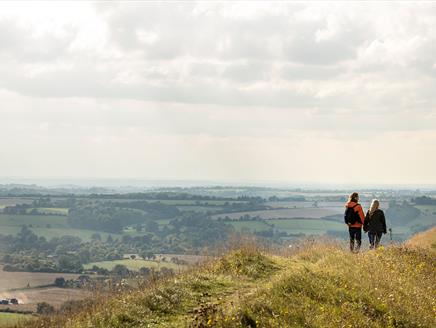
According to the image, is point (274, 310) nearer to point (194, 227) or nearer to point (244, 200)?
point (194, 227)

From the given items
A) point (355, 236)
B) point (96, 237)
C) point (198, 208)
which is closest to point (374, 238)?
point (355, 236)

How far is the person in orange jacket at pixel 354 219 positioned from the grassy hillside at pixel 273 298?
153 inches

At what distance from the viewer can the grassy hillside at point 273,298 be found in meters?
11.3

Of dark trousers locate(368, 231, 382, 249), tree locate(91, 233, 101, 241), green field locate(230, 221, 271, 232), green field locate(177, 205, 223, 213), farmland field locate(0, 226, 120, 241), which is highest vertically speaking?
dark trousers locate(368, 231, 382, 249)

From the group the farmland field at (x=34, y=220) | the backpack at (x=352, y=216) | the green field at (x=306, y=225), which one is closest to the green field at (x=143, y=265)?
the backpack at (x=352, y=216)

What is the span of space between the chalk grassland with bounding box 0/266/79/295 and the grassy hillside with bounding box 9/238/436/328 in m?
26.5

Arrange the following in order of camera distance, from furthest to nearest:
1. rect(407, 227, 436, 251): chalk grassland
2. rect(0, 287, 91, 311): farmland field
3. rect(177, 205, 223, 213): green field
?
rect(177, 205, 223, 213): green field
rect(407, 227, 436, 251): chalk grassland
rect(0, 287, 91, 311): farmland field

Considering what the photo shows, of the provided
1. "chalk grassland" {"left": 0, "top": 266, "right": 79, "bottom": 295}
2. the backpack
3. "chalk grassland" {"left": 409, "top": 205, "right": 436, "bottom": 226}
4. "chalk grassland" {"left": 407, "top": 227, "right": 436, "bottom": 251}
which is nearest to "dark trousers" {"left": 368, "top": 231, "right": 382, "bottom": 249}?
the backpack

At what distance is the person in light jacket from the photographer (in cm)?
2222

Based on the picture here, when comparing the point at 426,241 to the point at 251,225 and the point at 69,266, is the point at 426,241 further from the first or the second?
the point at 251,225

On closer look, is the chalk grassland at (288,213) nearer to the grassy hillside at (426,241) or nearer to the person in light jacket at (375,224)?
the grassy hillside at (426,241)

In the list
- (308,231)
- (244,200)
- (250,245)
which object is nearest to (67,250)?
→ (308,231)

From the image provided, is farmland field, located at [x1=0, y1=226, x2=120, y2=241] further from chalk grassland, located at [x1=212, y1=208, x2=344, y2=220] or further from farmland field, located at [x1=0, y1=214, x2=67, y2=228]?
chalk grassland, located at [x1=212, y1=208, x2=344, y2=220]

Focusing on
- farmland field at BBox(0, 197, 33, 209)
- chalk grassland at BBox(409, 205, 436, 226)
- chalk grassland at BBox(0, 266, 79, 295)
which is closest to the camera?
chalk grassland at BBox(0, 266, 79, 295)
